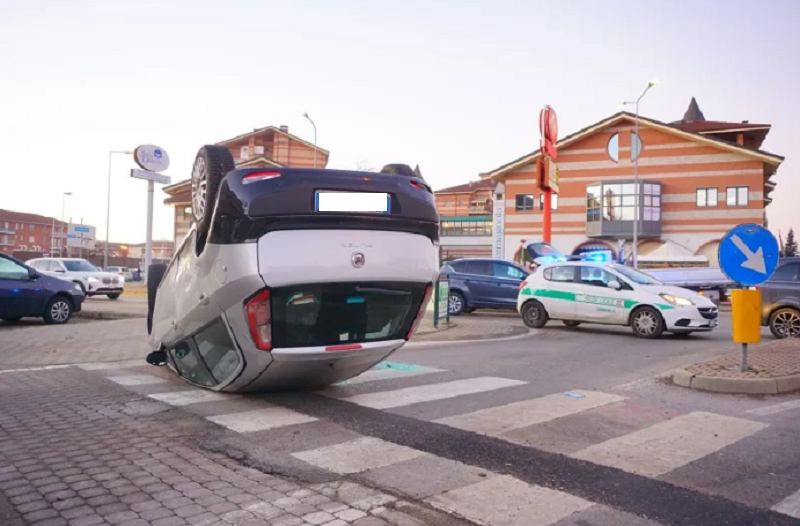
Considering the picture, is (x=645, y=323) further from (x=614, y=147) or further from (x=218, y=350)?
(x=614, y=147)

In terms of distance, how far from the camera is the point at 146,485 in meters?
4.06

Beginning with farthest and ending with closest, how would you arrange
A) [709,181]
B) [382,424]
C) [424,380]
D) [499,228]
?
[499,228] → [709,181] → [424,380] → [382,424]

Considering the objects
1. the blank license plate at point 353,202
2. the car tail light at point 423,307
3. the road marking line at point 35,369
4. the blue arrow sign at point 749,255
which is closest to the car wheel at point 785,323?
the blue arrow sign at point 749,255

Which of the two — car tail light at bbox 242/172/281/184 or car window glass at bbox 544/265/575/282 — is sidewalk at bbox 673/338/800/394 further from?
car window glass at bbox 544/265/575/282

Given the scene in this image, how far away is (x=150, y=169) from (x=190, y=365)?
32281 mm

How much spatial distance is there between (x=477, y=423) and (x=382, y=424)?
0.82 meters

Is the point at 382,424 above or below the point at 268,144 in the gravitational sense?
below

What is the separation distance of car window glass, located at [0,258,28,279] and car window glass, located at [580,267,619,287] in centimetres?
1235

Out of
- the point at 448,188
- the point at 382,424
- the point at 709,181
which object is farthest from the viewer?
the point at 448,188

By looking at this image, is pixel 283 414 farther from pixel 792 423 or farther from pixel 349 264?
pixel 792 423

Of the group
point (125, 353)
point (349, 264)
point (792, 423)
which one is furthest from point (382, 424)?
point (125, 353)

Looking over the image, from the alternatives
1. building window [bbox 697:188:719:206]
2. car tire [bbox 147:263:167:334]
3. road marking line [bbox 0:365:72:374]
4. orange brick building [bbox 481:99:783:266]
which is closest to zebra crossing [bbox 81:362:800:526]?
Answer: road marking line [bbox 0:365:72:374]

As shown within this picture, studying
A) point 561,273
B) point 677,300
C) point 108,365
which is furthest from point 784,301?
point 108,365

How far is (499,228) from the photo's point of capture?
49.5 meters
